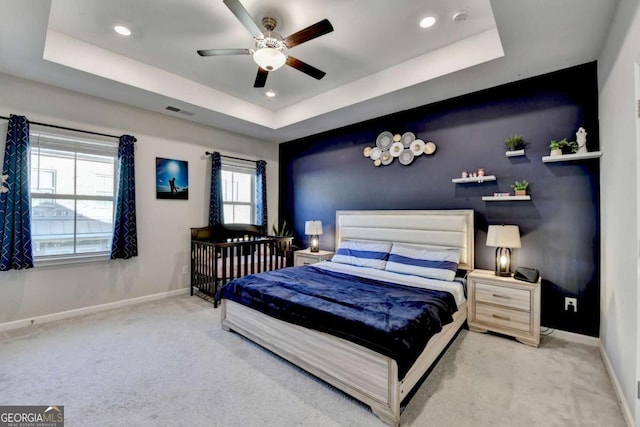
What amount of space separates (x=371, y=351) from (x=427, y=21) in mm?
2831

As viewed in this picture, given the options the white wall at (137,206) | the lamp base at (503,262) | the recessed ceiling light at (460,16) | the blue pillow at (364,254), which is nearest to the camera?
the recessed ceiling light at (460,16)

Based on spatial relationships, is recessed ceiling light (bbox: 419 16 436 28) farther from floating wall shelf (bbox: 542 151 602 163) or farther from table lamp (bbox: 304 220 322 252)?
table lamp (bbox: 304 220 322 252)

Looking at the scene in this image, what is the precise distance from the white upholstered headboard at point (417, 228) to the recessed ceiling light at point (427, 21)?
206 cm

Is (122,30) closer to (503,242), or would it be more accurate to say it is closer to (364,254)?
(364,254)

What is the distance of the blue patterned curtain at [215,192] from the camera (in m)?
4.66

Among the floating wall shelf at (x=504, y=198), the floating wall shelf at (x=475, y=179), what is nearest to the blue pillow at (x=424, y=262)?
the floating wall shelf at (x=504, y=198)

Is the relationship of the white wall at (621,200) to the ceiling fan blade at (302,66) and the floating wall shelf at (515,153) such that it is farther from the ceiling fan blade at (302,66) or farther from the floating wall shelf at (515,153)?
the ceiling fan blade at (302,66)

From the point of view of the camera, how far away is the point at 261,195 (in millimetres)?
5414

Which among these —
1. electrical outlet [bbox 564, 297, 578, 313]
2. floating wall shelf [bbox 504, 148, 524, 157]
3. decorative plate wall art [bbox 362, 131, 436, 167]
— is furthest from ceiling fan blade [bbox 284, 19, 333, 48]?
electrical outlet [bbox 564, 297, 578, 313]

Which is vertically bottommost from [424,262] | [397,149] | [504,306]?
[504,306]

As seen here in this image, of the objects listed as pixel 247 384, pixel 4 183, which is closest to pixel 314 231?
pixel 247 384

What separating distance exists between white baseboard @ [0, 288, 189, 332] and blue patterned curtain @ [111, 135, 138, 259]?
2.18 ft

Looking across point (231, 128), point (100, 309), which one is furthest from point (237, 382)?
point (231, 128)

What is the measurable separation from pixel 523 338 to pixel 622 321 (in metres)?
0.96
